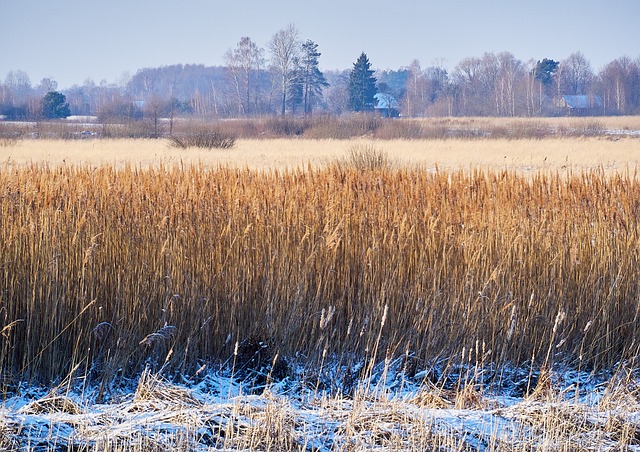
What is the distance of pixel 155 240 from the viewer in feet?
13.0

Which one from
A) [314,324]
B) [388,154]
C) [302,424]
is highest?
[388,154]

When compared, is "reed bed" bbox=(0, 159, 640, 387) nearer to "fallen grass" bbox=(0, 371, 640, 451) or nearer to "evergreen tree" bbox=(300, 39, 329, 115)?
"fallen grass" bbox=(0, 371, 640, 451)

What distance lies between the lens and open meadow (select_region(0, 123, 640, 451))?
2.92 meters

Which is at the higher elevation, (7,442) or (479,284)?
(479,284)

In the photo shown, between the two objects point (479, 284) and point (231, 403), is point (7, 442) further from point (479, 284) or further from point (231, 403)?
point (479, 284)

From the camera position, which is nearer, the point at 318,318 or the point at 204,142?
the point at 318,318

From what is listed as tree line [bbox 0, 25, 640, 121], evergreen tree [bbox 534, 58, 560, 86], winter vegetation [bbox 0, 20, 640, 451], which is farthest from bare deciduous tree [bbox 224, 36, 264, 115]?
winter vegetation [bbox 0, 20, 640, 451]

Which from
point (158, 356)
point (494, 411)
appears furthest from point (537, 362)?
point (158, 356)

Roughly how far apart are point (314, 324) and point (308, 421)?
0.80 meters

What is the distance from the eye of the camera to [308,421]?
296cm

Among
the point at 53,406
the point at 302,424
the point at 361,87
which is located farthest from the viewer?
the point at 361,87

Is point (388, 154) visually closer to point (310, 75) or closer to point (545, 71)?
point (310, 75)

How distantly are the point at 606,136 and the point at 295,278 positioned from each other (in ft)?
88.4

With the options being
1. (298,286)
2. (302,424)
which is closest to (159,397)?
(302,424)
